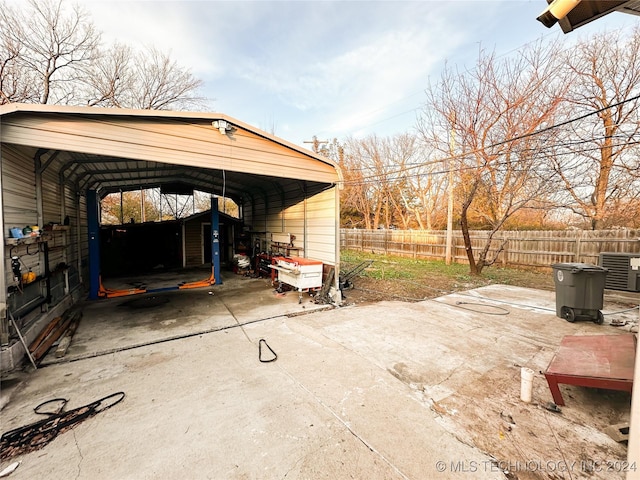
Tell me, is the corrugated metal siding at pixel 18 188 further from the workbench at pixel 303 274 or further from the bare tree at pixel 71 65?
the bare tree at pixel 71 65

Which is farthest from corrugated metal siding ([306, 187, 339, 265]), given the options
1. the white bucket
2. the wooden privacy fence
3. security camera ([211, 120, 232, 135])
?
the wooden privacy fence

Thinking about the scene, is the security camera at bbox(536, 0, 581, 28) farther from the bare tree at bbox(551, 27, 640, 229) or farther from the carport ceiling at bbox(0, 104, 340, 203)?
the bare tree at bbox(551, 27, 640, 229)

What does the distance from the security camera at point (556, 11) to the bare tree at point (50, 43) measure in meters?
17.2

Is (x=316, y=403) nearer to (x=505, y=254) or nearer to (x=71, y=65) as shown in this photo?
(x=505, y=254)

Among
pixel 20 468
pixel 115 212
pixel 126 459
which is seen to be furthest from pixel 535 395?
pixel 115 212

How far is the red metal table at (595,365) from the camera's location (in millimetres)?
2295

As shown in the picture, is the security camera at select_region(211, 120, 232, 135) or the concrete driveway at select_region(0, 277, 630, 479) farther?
the security camera at select_region(211, 120, 232, 135)

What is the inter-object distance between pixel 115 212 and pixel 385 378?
23.9 meters

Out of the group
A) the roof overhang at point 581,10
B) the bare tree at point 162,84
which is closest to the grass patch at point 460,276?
the roof overhang at point 581,10

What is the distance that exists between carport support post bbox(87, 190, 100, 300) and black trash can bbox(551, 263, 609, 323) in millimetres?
10171

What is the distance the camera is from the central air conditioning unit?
588cm

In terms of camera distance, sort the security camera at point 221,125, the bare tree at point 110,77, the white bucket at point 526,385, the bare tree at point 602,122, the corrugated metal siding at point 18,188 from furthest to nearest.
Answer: the bare tree at point 110,77
the bare tree at point 602,122
the security camera at point 221,125
the corrugated metal siding at point 18,188
the white bucket at point 526,385

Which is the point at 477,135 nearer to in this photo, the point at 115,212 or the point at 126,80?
the point at 126,80

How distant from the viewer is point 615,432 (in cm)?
213
